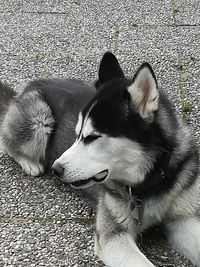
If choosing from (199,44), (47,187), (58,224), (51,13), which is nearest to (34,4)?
(51,13)

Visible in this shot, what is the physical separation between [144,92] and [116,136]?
1.05ft

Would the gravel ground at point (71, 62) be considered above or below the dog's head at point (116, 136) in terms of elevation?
below

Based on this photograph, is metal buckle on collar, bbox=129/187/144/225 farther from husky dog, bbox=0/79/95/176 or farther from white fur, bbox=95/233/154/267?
husky dog, bbox=0/79/95/176

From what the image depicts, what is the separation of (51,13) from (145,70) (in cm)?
550

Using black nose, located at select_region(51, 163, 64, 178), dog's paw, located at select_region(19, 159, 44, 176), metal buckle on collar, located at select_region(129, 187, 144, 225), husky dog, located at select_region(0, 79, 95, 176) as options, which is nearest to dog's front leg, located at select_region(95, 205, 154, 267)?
metal buckle on collar, located at select_region(129, 187, 144, 225)

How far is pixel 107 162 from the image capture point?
3258 mm

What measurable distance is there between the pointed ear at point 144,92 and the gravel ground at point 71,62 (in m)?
1.04

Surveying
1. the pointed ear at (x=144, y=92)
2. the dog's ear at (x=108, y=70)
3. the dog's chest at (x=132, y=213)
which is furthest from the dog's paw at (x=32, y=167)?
the pointed ear at (x=144, y=92)

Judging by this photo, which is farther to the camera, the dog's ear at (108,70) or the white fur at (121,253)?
the dog's ear at (108,70)

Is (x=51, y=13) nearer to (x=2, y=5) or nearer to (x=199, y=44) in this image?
(x=2, y=5)

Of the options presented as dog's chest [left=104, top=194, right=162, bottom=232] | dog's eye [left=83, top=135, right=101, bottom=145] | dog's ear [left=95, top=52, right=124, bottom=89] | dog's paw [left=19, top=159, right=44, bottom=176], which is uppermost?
dog's ear [left=95, top=52, right=124, bottom=89]

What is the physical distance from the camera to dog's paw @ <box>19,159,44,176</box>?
Answer: 4.59 meters

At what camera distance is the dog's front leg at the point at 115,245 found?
10.7ft

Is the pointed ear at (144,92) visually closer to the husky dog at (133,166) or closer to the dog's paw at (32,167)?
the husky dog at (133,166)
